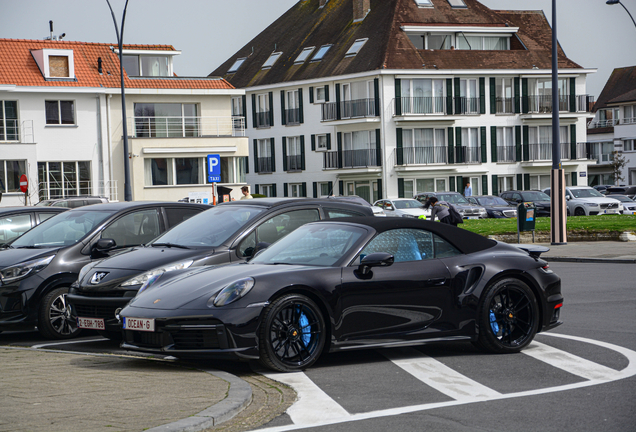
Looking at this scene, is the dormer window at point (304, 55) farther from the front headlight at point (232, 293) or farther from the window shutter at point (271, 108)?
the front headlight at point (232, 293)

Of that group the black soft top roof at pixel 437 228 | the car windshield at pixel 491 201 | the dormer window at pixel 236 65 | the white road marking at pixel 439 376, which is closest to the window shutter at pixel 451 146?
the car windshield at pixel 491 201

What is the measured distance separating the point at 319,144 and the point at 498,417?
58.2 m

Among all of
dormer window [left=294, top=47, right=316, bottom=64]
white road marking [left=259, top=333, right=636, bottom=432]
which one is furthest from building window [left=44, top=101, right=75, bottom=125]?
white road marking [left=259, top=333, right=636, bottom=432]

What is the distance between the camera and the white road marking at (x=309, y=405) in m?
6.21

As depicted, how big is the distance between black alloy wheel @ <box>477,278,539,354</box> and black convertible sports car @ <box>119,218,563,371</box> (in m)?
0.01

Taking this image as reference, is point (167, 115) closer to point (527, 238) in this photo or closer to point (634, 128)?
point (527, 238)

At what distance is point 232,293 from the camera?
7.80 metres

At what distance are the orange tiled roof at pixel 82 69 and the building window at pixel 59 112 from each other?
3.63 feet

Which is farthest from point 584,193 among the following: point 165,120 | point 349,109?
point 165,120

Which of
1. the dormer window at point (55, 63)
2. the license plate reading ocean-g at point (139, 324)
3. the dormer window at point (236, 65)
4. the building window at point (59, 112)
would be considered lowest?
the license plate reading ocean-g at point (139, 324)

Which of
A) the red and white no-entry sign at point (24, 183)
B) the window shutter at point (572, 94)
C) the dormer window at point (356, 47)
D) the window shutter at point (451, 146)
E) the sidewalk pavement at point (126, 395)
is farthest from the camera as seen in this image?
the window shutter at point (572, 94)

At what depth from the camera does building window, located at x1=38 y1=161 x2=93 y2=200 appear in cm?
4900

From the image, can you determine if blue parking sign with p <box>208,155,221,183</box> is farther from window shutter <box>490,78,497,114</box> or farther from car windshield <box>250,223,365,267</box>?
window shutter <box>490,78,497,114</box>

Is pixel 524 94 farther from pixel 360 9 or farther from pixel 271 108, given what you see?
pixel 271 108
